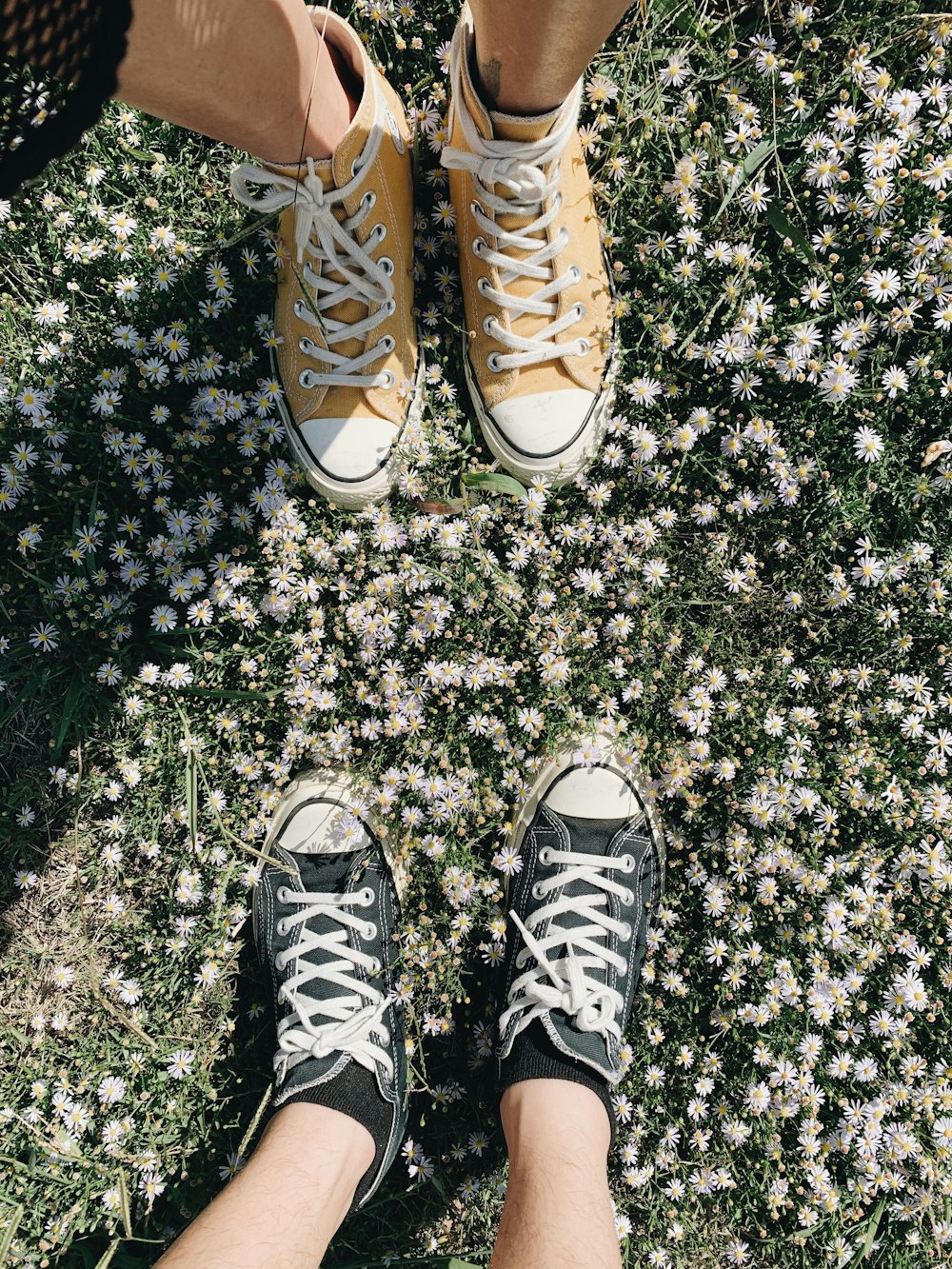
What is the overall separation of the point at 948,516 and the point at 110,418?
2.71m

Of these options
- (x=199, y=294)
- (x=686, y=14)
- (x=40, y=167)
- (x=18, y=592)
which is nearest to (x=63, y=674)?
→ (x=18, y=592)

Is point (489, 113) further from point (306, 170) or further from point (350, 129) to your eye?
point (306, 170)

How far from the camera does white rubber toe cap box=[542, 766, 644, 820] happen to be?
2732 mm

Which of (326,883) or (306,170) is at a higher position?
(306,170)

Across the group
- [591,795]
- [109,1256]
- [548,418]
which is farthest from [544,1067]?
[548,418]

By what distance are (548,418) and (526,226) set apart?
0.56 meters

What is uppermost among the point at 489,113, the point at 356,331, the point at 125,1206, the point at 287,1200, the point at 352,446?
the point at 489,113

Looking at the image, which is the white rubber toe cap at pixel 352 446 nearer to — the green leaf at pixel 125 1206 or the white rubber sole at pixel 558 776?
the white rubber sole at pixel 558 776

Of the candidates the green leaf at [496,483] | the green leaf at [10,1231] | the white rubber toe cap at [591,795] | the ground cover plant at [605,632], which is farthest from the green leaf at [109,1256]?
the green leaf at [496,483]

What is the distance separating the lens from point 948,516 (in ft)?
8.78

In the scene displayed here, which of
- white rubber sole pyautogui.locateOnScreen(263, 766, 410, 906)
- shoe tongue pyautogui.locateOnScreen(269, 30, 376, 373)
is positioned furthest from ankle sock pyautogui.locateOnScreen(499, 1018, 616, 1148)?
shoe tongue pyautogui.locateOnScreen(269, 30, 376, 373)

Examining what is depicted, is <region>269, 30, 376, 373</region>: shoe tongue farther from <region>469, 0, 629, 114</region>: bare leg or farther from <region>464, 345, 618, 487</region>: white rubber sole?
<region>464, 345, 618, 487</region>: white rubber sole

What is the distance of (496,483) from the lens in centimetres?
263

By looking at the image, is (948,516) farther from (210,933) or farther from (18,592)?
(18,592)
